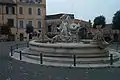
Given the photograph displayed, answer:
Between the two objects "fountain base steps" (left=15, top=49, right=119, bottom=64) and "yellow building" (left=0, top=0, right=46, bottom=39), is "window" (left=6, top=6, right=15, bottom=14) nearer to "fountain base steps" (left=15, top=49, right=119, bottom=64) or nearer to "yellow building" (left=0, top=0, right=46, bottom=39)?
"yellow building" (left=0, top=0, right=46, bottom=39)

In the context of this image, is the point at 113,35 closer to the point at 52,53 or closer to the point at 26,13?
the point at 26,13

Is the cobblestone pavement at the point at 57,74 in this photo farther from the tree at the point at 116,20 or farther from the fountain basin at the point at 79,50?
the tree at the point at 116,20

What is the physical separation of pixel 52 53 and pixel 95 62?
271 centimetres

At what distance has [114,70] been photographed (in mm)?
14180

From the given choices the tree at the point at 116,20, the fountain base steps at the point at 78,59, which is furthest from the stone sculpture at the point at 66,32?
the tree at the point at 116,20

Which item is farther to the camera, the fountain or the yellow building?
the yellow building

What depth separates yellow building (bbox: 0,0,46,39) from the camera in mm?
58344

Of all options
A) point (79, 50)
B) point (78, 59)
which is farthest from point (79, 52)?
point (78, 59)

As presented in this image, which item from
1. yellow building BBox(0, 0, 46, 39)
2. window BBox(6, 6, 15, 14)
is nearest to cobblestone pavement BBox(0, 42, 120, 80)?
yellow building BBox(0, 0, 46, 39)

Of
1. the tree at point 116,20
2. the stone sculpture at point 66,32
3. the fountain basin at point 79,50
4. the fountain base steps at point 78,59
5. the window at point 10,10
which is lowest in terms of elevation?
the fountain base steps at point 78,59

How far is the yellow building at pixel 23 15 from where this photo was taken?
5834cm

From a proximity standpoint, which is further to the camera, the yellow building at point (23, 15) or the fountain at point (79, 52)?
the yellow building at point (23, 15)

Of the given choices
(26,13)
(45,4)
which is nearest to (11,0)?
(26,13)

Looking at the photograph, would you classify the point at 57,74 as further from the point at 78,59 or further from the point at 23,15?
the point at 23,15
